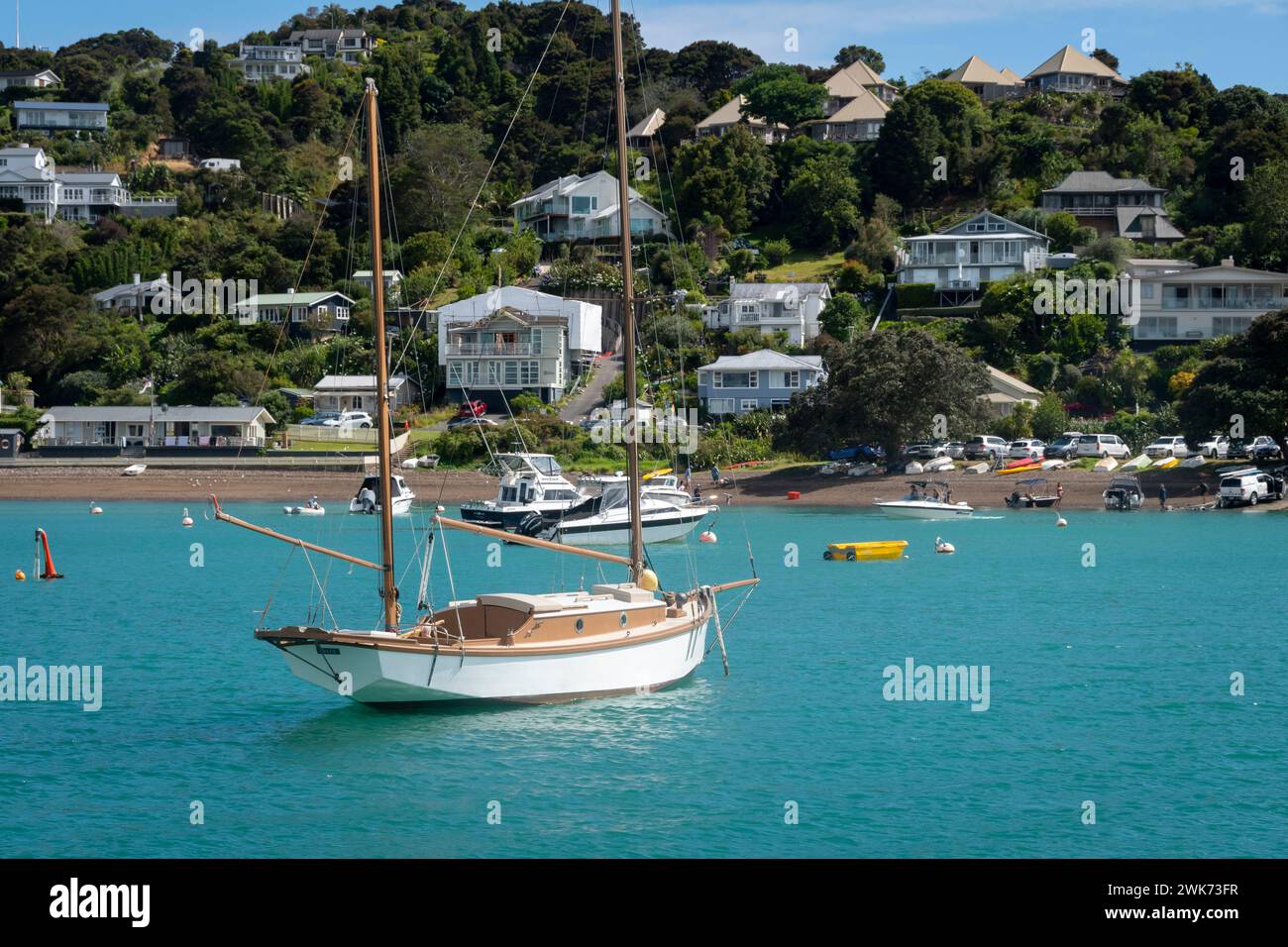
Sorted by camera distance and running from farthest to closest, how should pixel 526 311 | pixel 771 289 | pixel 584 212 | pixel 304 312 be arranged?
1. pixel 584 212
2. pixel 304 312
3. pixel 771 289
4. pixel 526 311

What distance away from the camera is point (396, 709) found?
89.8ft

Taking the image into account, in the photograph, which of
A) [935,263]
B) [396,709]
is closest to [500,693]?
[396,709]

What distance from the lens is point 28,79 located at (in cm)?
19188

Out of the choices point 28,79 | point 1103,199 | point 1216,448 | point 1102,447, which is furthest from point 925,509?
point 28,79

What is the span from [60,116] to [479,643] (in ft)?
561

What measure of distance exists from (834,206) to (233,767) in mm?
101422

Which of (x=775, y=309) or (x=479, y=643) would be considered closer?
(x=479, y=643)

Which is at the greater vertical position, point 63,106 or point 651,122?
point 63,106

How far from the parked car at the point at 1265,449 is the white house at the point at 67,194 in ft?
346

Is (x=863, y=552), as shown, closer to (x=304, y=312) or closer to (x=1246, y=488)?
(x=1246, y=488)

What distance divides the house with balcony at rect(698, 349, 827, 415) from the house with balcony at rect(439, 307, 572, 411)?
10.5m

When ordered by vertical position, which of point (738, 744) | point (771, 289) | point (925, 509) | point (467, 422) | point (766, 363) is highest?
point (771, 289)

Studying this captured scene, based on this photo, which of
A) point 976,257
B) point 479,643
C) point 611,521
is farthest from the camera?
point 976,257

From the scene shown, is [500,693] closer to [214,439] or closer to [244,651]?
[244,651]
